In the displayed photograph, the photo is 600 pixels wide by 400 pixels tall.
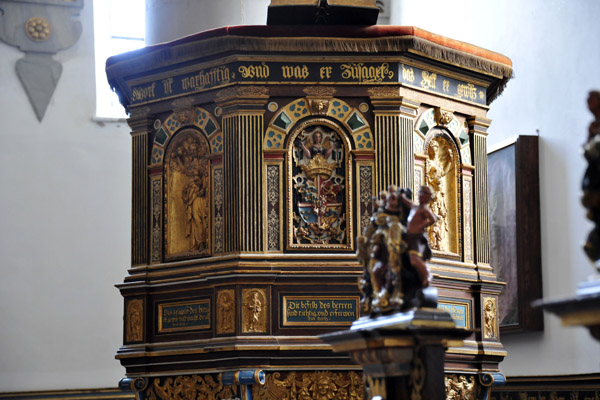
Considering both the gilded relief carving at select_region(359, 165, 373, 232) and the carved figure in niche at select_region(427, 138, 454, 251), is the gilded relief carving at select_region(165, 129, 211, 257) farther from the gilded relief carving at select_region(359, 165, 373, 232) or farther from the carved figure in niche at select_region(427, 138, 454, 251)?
the carved figure in niche at select_region(427, 138, 454, 251)

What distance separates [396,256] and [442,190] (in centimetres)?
426

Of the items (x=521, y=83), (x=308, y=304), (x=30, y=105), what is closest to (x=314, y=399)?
(x=308, y=304)

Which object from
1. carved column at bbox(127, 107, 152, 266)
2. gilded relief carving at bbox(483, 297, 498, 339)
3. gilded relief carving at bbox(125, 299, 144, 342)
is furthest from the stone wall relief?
gilded relief carving at bbox(483, 297, 498, 339)

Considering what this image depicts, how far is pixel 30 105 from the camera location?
59.4ft

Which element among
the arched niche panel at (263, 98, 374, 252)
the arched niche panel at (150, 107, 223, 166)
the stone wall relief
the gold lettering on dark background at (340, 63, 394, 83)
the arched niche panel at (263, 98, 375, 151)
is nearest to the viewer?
the arched niche panel at (263, 98, 374, 252)

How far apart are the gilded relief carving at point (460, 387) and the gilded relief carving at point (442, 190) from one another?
1487 millimetres

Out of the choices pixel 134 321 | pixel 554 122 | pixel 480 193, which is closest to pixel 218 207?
pixel 134 321

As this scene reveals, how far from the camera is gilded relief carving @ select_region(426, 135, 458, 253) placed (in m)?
12.2

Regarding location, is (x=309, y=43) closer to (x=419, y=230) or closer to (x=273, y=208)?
(x=273, y=208)

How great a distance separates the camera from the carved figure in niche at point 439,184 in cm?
1220

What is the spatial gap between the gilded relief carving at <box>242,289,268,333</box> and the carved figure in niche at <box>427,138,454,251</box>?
7.18 ft

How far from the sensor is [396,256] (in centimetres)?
830

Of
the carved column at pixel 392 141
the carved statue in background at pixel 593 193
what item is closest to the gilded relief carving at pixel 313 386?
the carved column at pixel 392 141

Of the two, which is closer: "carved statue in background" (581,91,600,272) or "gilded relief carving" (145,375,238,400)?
"carved statue in background" (581,91,600,272)
